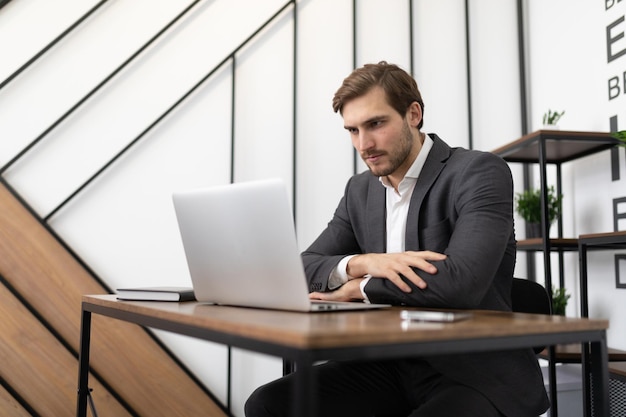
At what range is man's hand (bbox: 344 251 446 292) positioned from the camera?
4.21ft

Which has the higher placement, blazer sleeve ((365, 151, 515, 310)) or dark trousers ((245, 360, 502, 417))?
blazer sleeve ((365, 151, 515, 310))

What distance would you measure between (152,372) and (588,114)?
2.32 meters

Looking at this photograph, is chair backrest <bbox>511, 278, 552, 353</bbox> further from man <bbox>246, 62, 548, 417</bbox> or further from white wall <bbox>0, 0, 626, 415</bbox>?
white wall <bbox>0, 0, 626, 415</bbox>

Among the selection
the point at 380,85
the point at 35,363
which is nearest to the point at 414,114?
the point at 380,85

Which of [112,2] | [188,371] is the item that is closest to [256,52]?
[112,2]

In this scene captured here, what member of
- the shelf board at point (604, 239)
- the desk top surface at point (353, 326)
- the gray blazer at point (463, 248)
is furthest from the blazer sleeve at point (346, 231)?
the shelf board at point (604, 239)

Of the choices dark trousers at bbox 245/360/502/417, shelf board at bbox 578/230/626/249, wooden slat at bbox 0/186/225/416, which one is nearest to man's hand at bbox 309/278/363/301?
dark trousers at bbox 245/360/502/417

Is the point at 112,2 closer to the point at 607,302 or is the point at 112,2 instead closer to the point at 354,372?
the point at 354,372

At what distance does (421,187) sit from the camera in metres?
1.55

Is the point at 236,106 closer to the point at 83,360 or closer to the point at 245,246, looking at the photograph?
the point at 83,360

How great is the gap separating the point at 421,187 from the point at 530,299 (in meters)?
0.45

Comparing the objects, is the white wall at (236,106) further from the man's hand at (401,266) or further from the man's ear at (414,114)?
the man's hand at (401,266)

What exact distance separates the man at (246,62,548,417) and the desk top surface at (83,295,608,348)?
0.14m

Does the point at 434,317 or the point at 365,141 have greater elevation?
the point at 365,141
